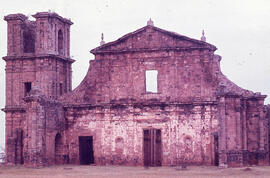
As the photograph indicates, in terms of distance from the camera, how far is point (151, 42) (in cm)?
3403

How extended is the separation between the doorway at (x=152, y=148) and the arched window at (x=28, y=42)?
891 centimetres

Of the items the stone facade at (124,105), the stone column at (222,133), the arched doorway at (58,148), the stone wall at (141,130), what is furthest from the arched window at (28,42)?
the stone column at (222,133)

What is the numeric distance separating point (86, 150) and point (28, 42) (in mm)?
7494

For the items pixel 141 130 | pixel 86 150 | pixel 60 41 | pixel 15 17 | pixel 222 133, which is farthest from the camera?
pixel 60 41

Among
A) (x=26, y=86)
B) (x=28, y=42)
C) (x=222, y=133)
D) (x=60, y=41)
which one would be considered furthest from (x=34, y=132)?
(x=222, y=133)

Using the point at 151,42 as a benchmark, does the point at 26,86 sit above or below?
below

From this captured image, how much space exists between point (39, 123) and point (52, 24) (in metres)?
6.58

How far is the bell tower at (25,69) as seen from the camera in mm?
34719

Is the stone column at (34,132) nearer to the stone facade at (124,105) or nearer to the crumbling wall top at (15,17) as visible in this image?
the stone facade at (124,105)

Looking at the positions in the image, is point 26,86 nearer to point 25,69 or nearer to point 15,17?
point 25,69

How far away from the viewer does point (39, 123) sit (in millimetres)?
31375

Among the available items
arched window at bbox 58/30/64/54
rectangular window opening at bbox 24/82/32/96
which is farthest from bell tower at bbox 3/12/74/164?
arched window at bbox 58/30/64/54

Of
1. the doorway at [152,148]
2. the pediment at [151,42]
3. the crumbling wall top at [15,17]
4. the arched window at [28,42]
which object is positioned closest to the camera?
the doorway at [152,148]

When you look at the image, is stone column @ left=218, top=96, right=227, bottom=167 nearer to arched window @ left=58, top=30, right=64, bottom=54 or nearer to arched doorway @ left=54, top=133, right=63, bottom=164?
arched doorway @ left=54, top=133, right=63, bottom=164
